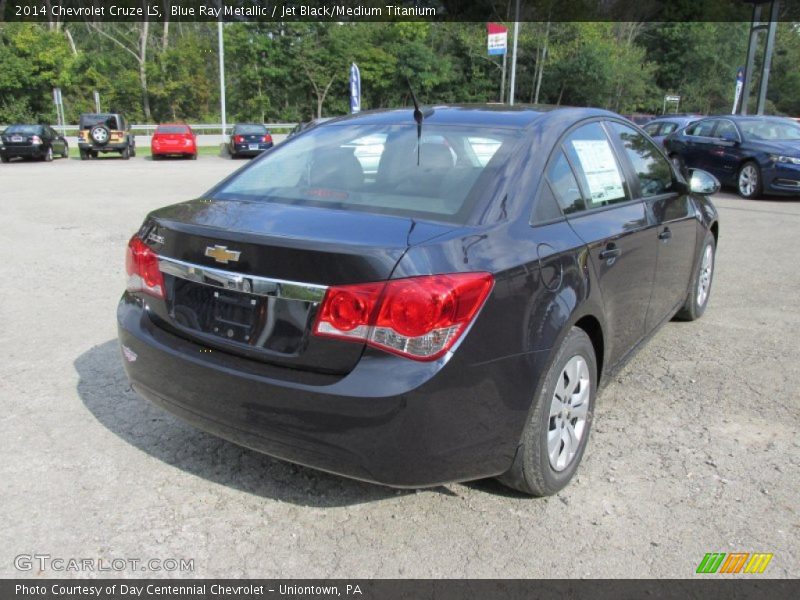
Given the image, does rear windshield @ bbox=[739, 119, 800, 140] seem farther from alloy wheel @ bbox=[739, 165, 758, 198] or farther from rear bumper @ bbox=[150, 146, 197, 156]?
rear bumper @ bbox=[150, 146, 197, 156]

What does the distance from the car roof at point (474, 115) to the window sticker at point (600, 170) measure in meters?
0.16

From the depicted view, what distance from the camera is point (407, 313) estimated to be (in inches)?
88.2

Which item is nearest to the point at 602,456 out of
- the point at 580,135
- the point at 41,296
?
Result: the point at 580,135

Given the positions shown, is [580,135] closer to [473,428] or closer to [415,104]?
[415,104]

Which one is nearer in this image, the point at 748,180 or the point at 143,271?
the point at 143,271

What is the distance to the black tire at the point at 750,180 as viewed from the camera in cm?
1310

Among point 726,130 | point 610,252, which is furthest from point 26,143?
point 610,252

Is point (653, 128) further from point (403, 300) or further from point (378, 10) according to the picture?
point (378, 10)

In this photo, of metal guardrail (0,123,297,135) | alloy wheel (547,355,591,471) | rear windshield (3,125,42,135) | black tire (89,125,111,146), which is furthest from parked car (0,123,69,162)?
alloy wheel (547,355,591,471)

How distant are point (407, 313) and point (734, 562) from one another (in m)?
1.52

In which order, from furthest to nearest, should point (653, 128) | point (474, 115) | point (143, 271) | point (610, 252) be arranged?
point (653, 128) → point (474, 115) → point (610, 252) → point (143, 271)

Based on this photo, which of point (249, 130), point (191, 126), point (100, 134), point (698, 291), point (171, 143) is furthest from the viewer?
point (191, 126)

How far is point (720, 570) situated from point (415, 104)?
2.38 metres

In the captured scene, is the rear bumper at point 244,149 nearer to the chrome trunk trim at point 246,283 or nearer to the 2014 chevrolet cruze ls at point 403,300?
the 2014 chevrolet cruze ls at point 403,300
